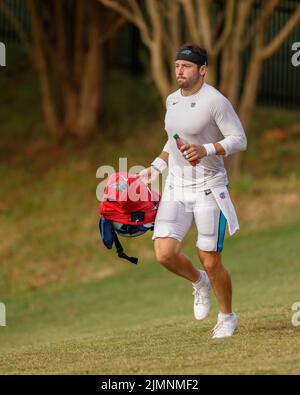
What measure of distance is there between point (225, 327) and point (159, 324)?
2.76 m

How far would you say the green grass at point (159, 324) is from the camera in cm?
924

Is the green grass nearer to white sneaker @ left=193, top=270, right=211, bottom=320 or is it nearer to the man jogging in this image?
white sneaker @ left=193, top=270, right=211, bottom=320

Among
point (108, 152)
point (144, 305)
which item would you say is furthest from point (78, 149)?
point (144, 305)

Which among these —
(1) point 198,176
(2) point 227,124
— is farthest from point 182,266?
(2) point 227,124

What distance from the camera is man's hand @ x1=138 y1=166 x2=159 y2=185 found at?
405 inches

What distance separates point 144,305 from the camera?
682 inches

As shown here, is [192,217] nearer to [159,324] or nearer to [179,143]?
[179,143]

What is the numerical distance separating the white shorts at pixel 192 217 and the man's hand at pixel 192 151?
519 millimetres

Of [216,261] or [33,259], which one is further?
[33,259]

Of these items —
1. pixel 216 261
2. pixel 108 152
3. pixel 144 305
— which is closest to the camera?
pixel 216 261

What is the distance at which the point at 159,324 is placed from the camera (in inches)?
516

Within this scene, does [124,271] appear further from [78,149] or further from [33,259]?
[78,149]

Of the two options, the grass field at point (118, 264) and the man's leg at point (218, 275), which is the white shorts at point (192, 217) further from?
the grass field at point (118, 264)

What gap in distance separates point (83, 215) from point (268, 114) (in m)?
5.64
